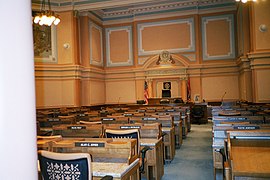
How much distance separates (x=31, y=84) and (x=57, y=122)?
4669mm

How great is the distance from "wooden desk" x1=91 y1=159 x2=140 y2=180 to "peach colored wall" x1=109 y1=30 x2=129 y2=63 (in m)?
12.4

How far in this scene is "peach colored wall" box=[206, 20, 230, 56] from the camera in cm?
1295

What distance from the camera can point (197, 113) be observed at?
36.1ft

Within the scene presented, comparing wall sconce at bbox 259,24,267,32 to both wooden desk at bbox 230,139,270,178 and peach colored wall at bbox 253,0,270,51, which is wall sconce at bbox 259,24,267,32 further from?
wooden desk at bbox 230,139,270,178

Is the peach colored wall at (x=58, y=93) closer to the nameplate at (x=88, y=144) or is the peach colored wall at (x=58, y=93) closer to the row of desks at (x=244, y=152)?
the row of desks at (x=244, y=152)

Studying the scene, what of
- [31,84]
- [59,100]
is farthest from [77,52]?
[31,84]

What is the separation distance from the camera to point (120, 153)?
2.29 m

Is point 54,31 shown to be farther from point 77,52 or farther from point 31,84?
point 31,84

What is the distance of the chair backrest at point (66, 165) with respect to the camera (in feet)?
5.72

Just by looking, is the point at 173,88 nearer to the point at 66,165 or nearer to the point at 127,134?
the point at 127,134

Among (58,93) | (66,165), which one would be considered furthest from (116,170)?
(58,93)

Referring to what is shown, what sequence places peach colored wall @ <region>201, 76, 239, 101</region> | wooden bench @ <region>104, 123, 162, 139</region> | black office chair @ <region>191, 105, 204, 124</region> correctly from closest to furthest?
wooden bench @ <region>104, 123, 162, 139</region>
black office chair @ <region>191, 105, 204, 124</region>
peach colored wall @ <region>201, 76, 239, 101</region>

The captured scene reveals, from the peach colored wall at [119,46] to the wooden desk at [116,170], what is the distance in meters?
12.4

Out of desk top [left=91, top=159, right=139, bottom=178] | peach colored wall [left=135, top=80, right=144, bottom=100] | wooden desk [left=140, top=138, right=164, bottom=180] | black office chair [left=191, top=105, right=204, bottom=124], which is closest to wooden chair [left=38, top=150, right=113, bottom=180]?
desk top [left=91, top=159, right=139, bottom=178]
